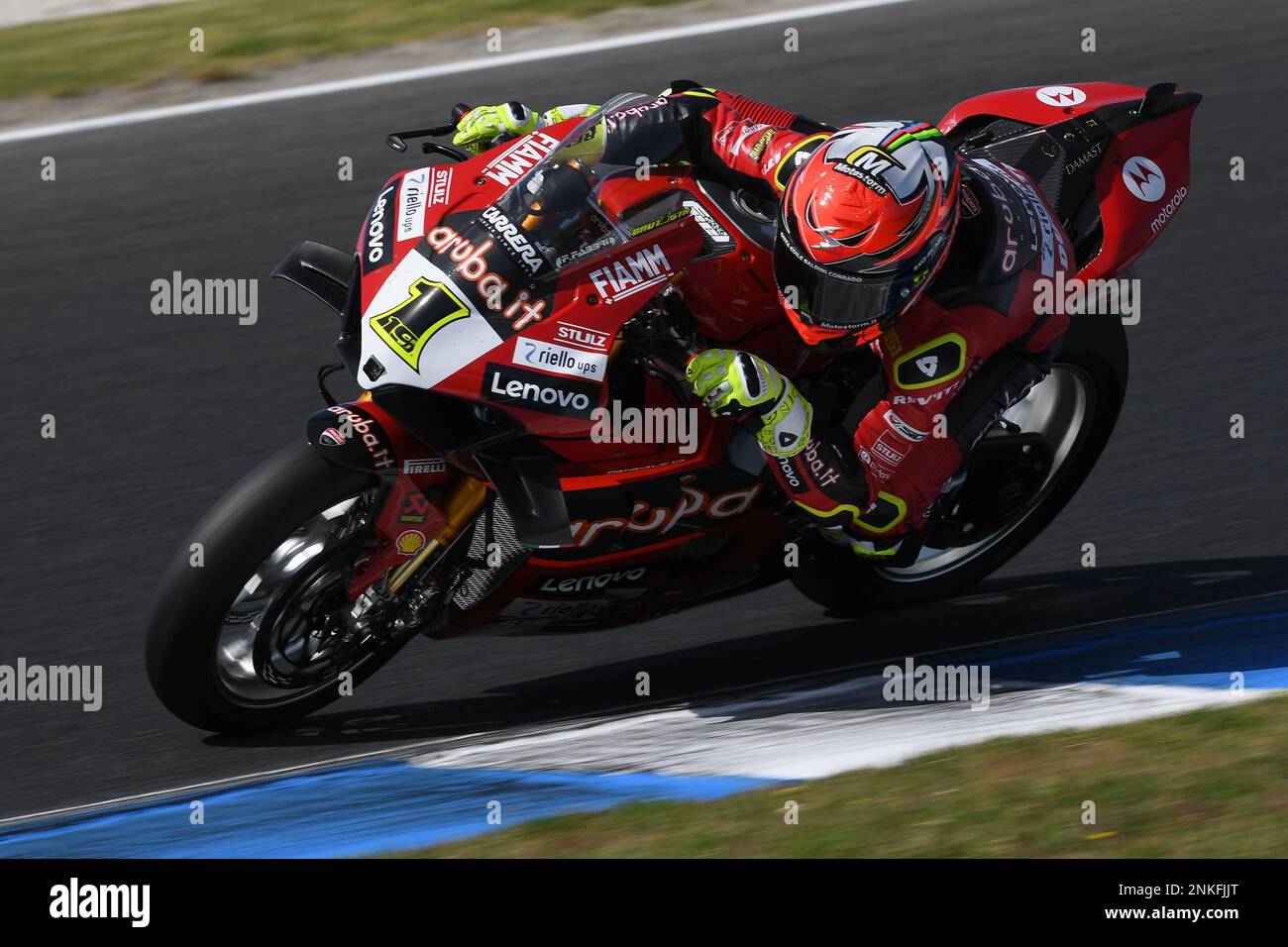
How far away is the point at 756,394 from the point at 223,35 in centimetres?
604

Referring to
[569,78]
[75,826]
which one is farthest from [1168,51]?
[75,826]

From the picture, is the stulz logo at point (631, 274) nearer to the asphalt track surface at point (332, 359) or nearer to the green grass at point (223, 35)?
the asphalt track surface at point (332, 359)

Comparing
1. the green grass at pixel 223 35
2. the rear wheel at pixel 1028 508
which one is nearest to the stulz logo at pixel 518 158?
the rear wheel at pixel 1028 508

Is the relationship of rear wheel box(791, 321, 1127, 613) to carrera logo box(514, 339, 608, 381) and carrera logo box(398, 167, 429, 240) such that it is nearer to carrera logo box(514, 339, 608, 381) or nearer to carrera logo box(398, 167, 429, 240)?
carrera logo box(514, 339, 608, 381)

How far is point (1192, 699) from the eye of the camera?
15.2ft

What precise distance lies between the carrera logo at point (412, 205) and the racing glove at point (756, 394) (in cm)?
73

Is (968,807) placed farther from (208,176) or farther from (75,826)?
(208,176)

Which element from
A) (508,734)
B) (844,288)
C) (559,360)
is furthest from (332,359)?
(844,288)

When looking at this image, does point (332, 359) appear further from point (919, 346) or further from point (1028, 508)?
point (919, 346)

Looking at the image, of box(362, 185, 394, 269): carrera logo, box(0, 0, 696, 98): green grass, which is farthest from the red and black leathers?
box(0, 0, 696, 98): green grass

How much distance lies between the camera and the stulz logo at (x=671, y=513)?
4262mm

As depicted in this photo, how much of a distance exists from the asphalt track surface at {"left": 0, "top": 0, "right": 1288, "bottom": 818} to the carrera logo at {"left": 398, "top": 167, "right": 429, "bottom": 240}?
4.67 feet

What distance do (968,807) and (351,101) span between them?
18.1ft

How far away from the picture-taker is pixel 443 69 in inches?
337
